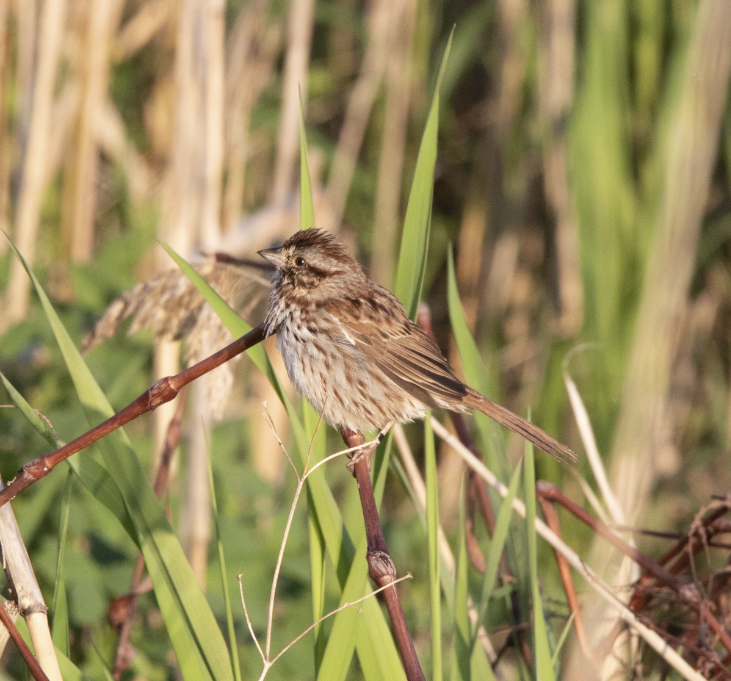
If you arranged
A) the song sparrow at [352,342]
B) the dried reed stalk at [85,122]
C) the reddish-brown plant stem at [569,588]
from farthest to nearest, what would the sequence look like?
the dried reed stalk at [85,122], the song sparrow at [352,342], the reddish-brown plant stem at [569,588]

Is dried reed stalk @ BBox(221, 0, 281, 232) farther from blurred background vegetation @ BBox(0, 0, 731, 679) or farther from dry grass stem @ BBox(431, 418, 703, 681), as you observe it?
dry grass stem @ BBox(431, 418, 703, 681)

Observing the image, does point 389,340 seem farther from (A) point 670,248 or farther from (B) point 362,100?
(B) point 362,100

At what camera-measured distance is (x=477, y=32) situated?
4.93 meters

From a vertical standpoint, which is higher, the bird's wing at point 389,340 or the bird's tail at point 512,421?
the bird's wing at point 389,340

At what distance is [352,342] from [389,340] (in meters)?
0.10

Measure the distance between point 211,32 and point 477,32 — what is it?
2.06 meters

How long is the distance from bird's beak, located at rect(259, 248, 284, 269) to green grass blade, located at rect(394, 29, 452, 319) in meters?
0.56

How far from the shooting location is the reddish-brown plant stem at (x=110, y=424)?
54.1 inches

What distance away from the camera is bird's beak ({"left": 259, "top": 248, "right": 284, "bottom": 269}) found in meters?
2.33

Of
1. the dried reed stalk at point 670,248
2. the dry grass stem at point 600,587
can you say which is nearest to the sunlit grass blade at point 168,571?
the dry grass stem at point 600,587

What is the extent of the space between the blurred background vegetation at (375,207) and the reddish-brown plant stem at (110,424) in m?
0.83

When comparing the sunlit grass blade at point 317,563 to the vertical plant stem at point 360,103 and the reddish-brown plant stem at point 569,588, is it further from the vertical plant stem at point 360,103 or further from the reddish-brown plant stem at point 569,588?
the vertical plant stem at point 360,103

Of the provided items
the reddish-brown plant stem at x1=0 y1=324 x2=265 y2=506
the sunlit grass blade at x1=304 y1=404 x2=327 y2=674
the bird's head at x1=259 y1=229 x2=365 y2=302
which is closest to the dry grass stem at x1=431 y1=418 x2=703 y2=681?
the sunlit grass blade at x1=304 y1=404 x2=327 y2=674

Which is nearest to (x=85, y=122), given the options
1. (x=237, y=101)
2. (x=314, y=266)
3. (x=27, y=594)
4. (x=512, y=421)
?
(x=237, y=101)
